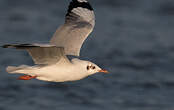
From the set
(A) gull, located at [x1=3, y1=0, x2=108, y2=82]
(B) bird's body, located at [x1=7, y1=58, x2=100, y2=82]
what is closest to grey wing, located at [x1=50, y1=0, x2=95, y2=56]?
(A) gull, located at [x1=3, y1=0, x2=108, y2=82]

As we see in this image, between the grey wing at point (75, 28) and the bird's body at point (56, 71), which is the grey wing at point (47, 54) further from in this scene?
the grey wing at point (75, 28)

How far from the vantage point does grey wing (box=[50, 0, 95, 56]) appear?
792 centimetres

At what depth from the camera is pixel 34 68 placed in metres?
7.40

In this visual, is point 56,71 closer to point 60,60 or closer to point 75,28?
point 60,60

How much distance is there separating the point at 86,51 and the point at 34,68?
525 centimetres

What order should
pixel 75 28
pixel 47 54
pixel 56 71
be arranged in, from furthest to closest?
pixel 75 28
pixel 56 71
pixel 47 54

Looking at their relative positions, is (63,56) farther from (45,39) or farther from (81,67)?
(45,39)

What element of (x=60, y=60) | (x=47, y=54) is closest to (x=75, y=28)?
(x=60, y=60)

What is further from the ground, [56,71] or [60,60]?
[60,60]

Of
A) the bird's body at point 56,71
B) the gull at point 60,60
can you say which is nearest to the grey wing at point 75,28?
the gull at point 60,60

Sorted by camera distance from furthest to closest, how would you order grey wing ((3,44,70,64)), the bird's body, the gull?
1. the bird's body
2. the gull
3. grey wing ((3,44,70,64))

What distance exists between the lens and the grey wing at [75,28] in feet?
26.0

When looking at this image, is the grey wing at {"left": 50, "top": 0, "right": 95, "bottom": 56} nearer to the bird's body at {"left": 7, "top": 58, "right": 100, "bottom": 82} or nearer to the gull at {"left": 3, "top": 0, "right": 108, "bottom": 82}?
the gull at {"left": 3, "top": 0, "right": 108, "bottom": 82}

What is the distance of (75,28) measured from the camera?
826 cm
